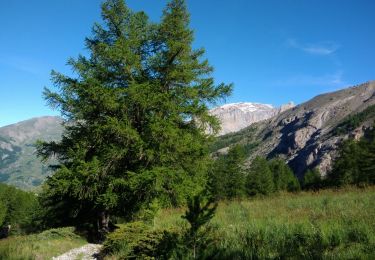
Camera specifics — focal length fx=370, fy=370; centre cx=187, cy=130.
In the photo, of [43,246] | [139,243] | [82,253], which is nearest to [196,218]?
[139,243]

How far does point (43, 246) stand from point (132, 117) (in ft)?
22.5

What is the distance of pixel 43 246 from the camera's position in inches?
567

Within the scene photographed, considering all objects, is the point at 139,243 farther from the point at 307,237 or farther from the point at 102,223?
the point at 102,223

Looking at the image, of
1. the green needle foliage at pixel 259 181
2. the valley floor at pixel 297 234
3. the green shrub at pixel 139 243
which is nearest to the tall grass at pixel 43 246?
the valley floor at pixel 297 234

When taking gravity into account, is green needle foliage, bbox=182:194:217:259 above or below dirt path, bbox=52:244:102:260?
above

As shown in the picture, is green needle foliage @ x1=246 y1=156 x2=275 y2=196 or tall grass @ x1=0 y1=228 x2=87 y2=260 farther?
green needle foliage @ x1=246 y1=156 x2=275 y2=196

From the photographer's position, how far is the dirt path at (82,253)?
13.2 m

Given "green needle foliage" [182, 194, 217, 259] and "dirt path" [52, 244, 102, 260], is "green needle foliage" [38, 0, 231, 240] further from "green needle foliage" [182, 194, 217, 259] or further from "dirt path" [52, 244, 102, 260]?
"green needle foliage" [182, 194, 217, 259]

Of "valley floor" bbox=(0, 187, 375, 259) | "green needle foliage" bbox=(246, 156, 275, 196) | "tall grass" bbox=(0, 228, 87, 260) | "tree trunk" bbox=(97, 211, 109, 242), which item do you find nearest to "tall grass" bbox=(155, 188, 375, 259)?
"valley floor" bbox=(0, 187, 375, 259)

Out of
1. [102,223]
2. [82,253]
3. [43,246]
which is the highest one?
[102,223]

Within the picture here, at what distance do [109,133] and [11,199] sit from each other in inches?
2762

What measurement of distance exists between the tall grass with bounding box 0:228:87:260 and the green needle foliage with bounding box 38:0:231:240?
1.61 meters

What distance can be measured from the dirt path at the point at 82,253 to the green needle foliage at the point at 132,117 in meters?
1.94

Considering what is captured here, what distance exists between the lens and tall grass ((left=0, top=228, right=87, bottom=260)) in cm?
1275
